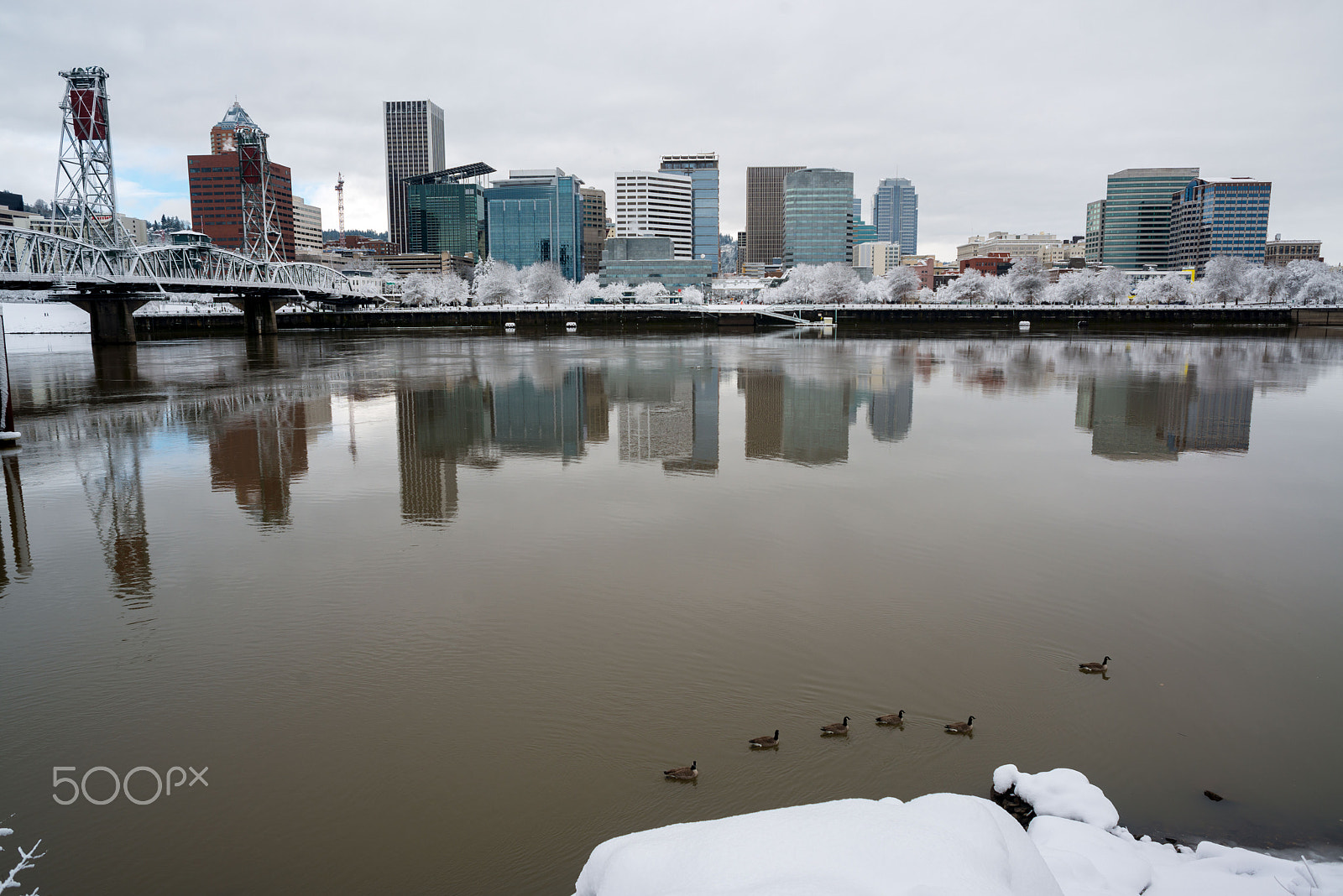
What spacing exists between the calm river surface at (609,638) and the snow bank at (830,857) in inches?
61.1

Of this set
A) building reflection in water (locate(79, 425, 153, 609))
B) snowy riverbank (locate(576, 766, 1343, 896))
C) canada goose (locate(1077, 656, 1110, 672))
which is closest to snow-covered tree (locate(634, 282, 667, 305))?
building reflection in water (locate(79, 425, 153, 609))

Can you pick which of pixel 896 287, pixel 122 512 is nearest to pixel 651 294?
pixel 896 287

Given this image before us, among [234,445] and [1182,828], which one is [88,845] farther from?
[234,445]

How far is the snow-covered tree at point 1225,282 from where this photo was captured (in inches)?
4567

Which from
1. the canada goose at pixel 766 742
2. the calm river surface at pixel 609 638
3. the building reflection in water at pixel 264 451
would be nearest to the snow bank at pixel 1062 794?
the calm river surface at pixel 609 638

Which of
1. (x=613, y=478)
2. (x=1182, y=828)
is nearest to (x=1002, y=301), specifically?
(x=613, y=478)

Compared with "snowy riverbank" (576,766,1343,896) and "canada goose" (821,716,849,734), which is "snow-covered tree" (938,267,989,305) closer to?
"canada goose" (821,716,849,734)

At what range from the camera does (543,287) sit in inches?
5271

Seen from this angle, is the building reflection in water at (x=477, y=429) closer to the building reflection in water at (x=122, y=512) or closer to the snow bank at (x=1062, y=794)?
the building reflection in water at (x=122, y=512)

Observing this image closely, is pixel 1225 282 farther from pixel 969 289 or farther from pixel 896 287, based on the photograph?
pixel 896 287

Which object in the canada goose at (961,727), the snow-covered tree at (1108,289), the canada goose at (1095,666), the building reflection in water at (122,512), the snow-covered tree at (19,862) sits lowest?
the snow-covered tree at (19,862)

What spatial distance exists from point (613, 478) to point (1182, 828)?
11.9 metres

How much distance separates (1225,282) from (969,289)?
36.9 m

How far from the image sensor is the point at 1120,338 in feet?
232
